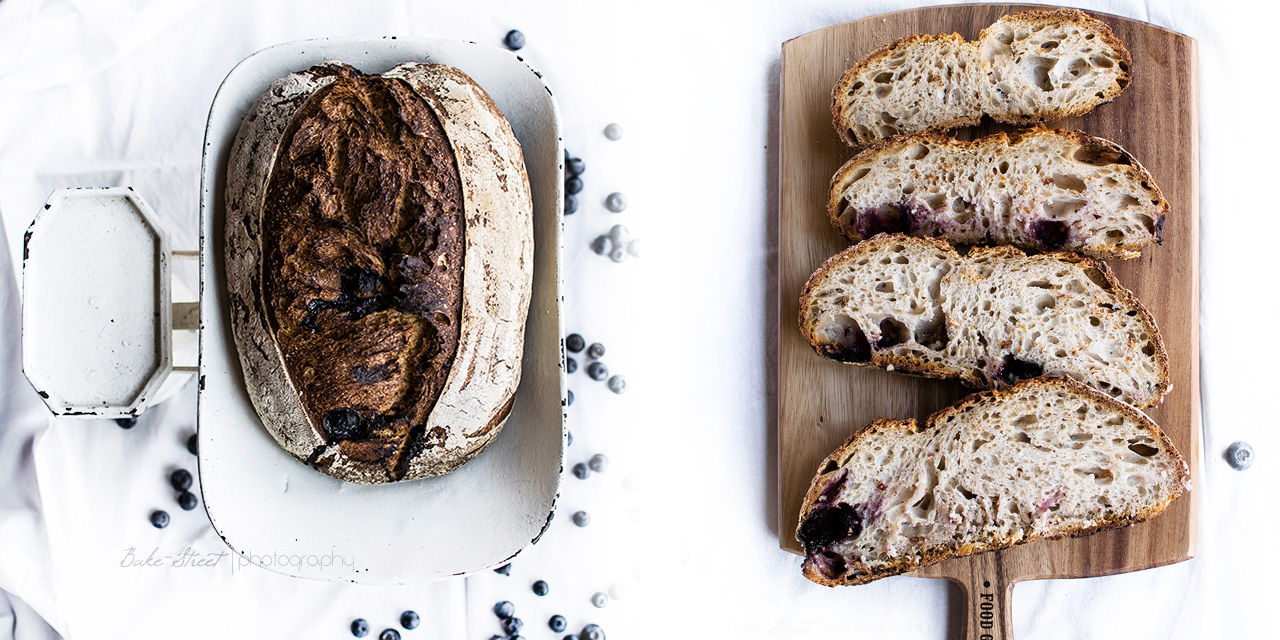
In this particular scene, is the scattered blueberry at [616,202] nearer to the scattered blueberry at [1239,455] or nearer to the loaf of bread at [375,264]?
the loaf of bread at [375,264]

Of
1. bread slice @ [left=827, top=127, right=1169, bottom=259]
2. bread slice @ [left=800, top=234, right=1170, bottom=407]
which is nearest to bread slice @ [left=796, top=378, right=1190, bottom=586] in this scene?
bread slice @ [left=800, top=234, right=1170, bottom=407]

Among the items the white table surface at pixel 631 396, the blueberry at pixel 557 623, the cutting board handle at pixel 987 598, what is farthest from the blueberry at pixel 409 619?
the cutting board handle at pixel 987 598

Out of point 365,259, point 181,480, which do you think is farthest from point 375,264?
point 181,480

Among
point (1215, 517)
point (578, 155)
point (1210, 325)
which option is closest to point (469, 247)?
point (578, 155)

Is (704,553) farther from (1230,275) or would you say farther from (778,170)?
(1230,275)

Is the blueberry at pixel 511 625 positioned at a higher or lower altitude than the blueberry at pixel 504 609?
lower

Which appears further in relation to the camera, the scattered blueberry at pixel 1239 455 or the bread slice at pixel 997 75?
Answer: the scattered blueberry at pixel 1239 455
